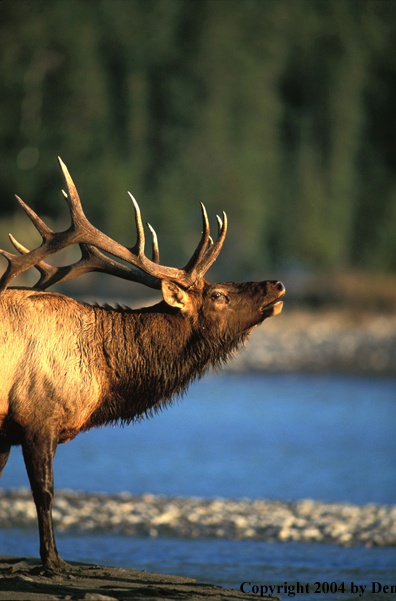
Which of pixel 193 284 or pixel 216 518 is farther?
pixel 216 518

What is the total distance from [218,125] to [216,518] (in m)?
33.5

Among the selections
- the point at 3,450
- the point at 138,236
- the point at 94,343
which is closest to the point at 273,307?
the point at 138,236

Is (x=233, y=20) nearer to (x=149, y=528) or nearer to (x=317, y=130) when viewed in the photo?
(x=317, y=130)

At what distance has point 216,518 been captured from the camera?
7863mm

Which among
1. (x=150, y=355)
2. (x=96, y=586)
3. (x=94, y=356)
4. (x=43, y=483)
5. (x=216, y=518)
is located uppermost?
(x=150, y=355)

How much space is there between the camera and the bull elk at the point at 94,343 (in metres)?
5.11

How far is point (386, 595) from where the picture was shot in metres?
5.80

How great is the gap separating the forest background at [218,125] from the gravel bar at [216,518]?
19647 millimetres

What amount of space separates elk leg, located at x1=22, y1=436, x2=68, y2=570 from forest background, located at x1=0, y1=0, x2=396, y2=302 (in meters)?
23.0

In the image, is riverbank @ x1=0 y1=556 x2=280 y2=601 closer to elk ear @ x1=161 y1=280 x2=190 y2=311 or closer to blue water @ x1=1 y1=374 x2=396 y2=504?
elk ear @ x1=161 y1=280 x2=190 y2=311

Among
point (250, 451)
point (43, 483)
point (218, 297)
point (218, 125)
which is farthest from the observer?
point (218, 125)

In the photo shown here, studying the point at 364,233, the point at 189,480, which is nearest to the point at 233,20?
the point at 364,233

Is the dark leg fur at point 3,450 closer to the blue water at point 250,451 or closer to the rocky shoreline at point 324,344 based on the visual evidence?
the blue water at point 250,451

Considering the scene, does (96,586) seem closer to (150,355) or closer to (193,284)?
(150,355)
